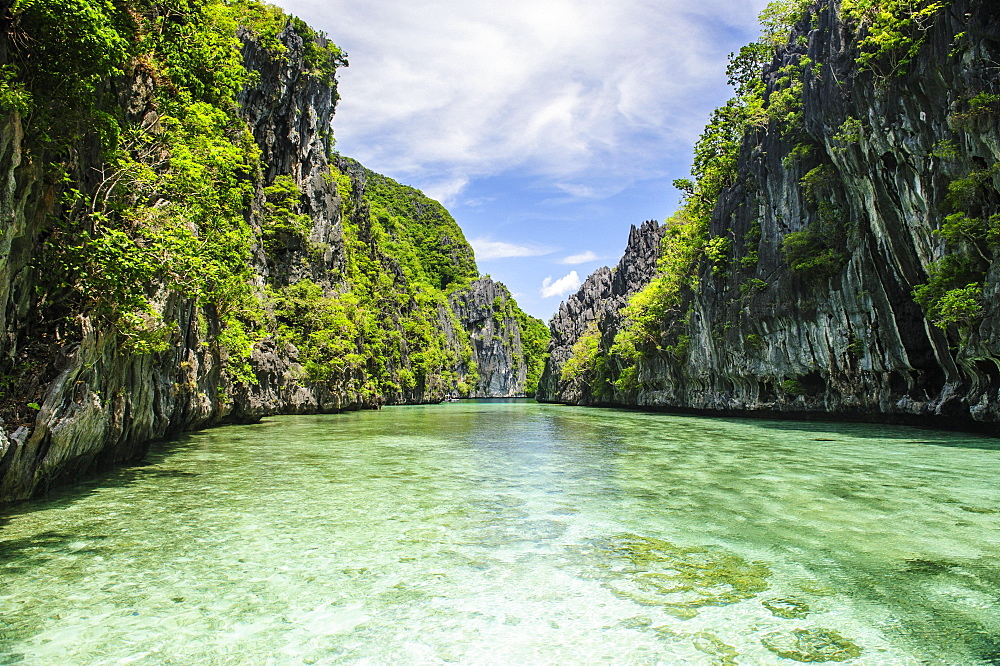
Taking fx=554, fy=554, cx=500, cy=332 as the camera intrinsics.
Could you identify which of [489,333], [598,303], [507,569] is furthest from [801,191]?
[489,333]

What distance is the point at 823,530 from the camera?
6613mm

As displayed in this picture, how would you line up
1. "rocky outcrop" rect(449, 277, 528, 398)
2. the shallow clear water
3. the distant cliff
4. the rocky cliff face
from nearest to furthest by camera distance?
the shallow clear water
the distant cliff
the rocky cliff face
"rocky outcrop" rect(449, 277, 528, 398)

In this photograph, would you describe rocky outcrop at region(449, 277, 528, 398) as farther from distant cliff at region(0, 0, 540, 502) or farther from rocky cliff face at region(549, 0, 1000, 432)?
distant cliff at region(0, 0, 540, 502)

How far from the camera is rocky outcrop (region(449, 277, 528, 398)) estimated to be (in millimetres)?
115625

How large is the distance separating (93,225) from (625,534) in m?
8.80

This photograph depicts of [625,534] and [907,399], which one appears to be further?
[907,399]

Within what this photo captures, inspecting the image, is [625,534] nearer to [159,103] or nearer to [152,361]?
[152,361]

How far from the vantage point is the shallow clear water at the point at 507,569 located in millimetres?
3824

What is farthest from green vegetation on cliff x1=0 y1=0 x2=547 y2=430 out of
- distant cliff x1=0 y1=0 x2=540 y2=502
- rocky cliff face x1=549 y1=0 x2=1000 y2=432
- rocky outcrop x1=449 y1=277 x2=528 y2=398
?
rocky outcrop x1=449 y1=277 x2=528 y2=398

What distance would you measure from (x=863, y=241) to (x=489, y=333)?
9729cm

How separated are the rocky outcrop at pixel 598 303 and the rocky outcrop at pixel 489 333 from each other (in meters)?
24.9

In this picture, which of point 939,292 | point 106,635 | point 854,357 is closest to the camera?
point 106,635

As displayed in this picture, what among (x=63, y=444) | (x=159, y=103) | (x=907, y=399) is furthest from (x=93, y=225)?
(x=907, y=399)

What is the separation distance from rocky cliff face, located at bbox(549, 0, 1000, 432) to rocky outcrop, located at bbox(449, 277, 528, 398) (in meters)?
80.2
